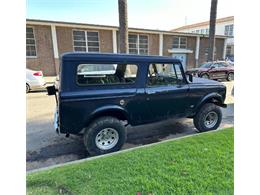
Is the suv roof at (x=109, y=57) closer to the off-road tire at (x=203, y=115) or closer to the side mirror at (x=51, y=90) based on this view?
the side mirror at (x=51, y=90)

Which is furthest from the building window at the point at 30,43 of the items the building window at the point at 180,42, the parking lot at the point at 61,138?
the building window at the point at 180,42

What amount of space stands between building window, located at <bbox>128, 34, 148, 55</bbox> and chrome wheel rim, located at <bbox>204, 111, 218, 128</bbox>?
1600cm

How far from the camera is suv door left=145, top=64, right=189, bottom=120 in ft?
13.6

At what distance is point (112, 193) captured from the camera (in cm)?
247

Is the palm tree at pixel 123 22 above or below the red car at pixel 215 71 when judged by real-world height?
above

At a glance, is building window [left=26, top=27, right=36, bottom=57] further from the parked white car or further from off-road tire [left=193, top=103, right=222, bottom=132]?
off-road tire [left=193, top=103, right=222, bottom=132]

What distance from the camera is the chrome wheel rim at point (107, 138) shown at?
148 inches

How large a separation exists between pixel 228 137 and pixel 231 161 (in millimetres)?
1006

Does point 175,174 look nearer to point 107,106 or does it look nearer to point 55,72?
point 107,106

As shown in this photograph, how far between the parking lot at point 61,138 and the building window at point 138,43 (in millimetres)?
14745

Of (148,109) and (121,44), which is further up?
(121,44)

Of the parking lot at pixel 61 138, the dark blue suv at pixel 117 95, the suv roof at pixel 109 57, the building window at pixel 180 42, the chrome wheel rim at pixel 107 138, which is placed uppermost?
the building window at pixel 180 42

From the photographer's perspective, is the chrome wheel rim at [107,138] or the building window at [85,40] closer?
the chrome wheel rim at [107,138]

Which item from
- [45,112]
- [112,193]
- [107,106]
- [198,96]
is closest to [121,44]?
[45,112]
